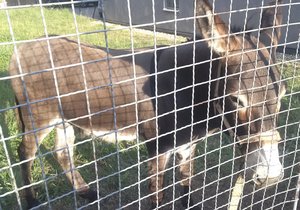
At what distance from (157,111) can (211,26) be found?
2.41 ft

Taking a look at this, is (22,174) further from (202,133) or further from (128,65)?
(202,133)

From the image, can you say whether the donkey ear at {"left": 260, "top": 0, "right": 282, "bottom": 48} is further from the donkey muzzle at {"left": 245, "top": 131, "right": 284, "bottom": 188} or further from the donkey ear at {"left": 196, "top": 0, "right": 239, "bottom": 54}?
the donkey muzzle at {"left": 245, "top": 131, "right": 284, "bottom": 188}

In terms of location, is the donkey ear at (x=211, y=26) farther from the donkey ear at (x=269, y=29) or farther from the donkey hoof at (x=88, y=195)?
the donkey hoof at (x=88, y=195)

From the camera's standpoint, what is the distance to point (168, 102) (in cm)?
207

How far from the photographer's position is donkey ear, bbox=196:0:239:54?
1.28 metres

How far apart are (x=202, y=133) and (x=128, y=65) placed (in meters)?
0.70

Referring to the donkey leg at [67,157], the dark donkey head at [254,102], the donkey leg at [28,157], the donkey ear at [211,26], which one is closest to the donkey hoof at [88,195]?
the donkey leg at [67,157]

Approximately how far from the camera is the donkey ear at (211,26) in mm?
1277

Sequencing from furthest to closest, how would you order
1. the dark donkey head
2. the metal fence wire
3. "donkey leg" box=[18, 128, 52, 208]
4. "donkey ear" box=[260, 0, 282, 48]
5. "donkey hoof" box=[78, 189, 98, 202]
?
"donkey hoof" box=[78, 189, 98, 202] < "donkey leg" box=[18, 128, 52, 208] < "donkey ear" box=[260, 0, 282, 48] < the dark donkey head < the metal fence wire

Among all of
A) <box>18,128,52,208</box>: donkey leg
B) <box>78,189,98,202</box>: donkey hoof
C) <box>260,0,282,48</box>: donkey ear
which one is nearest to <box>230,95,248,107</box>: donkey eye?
<box>260,0,282,48</box>: donkey ear

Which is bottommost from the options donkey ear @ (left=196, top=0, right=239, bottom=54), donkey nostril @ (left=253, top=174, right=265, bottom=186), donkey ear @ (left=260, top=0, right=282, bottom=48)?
donkey nostril @ (left=253, top=174, right=265, bottom=186)

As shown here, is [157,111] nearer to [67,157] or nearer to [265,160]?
[265,160]

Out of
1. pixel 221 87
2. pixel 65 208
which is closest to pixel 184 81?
pixel 221 87

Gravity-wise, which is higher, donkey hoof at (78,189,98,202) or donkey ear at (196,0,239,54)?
donkey ear at (196,0,239,54)
